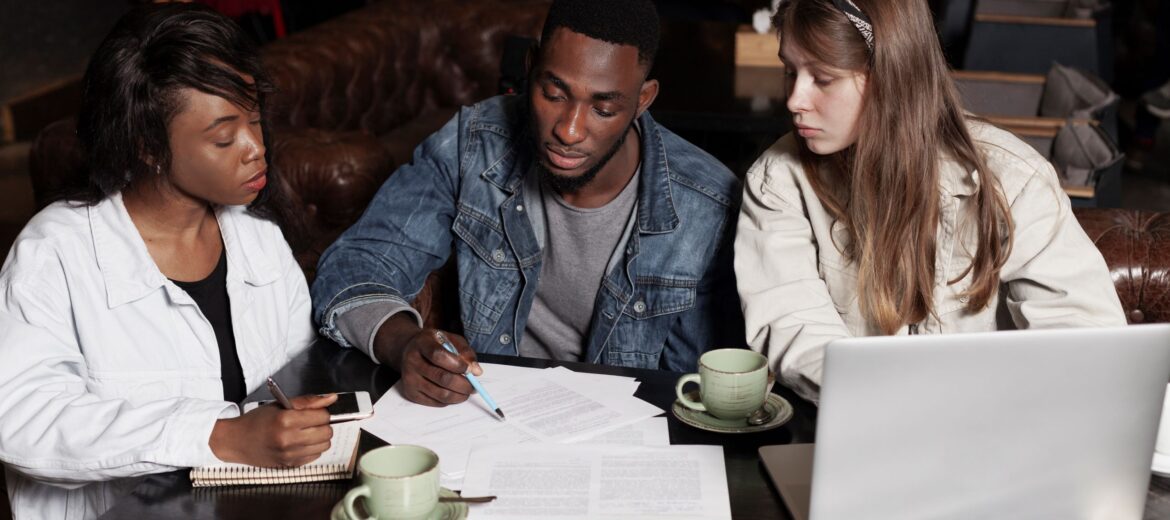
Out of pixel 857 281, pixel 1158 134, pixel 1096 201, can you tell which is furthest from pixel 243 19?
pixel 1158 134

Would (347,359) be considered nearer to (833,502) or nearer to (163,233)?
(163,233)

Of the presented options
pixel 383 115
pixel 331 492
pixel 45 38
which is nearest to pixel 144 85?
pixel 331 492

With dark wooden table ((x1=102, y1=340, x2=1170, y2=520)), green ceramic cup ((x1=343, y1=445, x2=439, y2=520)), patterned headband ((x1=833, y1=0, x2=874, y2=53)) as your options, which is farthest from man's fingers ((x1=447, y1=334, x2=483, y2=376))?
patterned headband ((x1=833, y1=0, x2=874, y2=53))

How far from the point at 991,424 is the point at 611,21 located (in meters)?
1.02

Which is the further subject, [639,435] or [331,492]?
[639,435]

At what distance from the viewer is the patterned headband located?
5.57ft

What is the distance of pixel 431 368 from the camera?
166 cm

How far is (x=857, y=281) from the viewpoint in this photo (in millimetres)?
1875

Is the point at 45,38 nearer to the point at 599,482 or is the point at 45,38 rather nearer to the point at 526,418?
the point at 526,418

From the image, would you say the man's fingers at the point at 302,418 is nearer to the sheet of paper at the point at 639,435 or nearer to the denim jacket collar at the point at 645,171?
the sheet of paper at the point at 639,435

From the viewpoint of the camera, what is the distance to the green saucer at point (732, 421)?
5.08 ft

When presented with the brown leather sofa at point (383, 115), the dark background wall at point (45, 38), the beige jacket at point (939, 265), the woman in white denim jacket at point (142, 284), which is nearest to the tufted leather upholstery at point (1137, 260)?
the brown leather sofa at point (383, 115)

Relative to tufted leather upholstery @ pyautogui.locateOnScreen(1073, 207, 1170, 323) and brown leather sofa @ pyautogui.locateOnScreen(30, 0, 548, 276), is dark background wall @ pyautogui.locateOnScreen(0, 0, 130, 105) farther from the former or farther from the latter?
tufted leather upholstery @ pyautogui.locateOnScreen(1073, 207, 1170, 323)

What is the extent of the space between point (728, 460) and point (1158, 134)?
19.5ft
